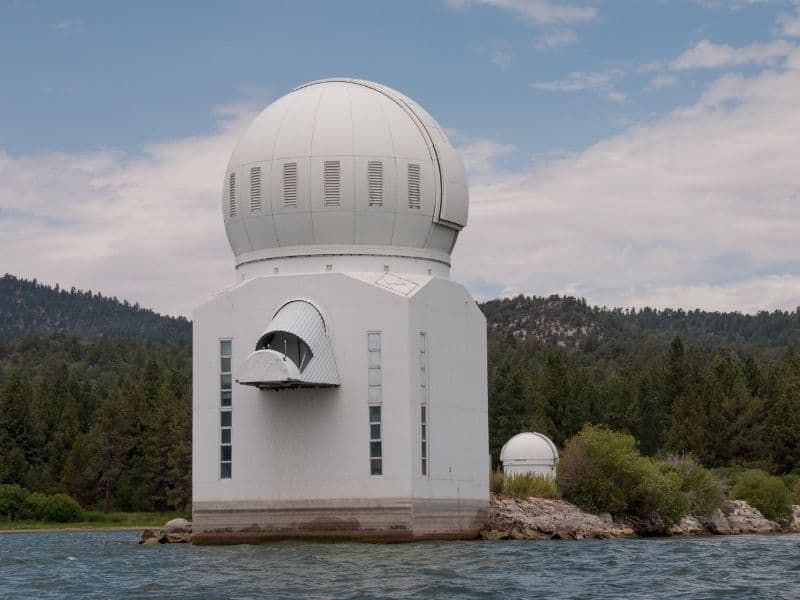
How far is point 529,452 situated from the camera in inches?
2793

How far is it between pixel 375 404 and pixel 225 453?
538 cm

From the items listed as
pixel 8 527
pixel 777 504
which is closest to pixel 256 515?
pixel 777 504

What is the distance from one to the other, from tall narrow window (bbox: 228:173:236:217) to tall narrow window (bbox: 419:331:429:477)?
7723 millimetres

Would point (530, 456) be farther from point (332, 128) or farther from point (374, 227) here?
point (332, 128)

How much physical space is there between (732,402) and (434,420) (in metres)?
49.1

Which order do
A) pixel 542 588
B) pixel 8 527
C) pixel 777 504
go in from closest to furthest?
pixel 542 588 < pixel 777 504 < pixel 8 527

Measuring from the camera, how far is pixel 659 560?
122ft

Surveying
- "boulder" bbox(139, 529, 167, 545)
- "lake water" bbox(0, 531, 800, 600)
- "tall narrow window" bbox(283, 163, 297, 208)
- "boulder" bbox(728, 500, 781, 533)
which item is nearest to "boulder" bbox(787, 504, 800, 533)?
"boulder" bbox(728, 500, 781, 533)

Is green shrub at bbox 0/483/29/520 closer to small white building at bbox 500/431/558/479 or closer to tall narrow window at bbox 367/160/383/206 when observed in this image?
small white building at bbox 500/431/558/479

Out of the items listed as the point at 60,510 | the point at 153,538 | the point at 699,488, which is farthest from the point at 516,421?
the point at 153,538

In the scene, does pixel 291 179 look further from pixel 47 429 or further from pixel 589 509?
pixel 47 429

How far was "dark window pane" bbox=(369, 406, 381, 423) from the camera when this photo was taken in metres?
44.8

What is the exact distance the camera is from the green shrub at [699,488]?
60.4 meters

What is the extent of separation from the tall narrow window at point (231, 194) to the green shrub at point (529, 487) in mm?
16214
